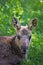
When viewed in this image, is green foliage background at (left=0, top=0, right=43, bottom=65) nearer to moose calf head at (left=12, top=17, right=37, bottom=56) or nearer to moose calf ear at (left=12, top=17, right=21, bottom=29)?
moose calf head at (left=12, top=17, right=37, bottom=56)

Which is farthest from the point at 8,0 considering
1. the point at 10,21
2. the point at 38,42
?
the point at 38,42

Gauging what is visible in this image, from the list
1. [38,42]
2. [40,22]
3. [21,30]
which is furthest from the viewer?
[40,22]

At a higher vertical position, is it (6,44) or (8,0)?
(8,0)

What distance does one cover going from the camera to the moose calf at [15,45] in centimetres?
1594

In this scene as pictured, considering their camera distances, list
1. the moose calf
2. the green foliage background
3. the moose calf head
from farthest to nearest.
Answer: the green foliage background → the moose calf → the moose calf head

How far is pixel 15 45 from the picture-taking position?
16422 millimetres

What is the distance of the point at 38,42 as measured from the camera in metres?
18.0

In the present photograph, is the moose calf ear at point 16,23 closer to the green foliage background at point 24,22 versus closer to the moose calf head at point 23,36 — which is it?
the moose calf head at point 23,36

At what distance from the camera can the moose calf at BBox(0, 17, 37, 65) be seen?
52.3 feet

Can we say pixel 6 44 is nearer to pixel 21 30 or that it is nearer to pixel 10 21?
pixel 21 30

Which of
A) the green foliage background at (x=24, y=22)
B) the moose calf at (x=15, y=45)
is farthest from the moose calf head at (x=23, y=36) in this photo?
the green foliage background at (x=24, y=22)

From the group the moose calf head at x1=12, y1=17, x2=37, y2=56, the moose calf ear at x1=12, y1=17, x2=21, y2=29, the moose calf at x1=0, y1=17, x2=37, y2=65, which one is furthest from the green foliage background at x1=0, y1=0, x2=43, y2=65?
the moose calf ear at x1=12, y1=17, x2=21, y2=29

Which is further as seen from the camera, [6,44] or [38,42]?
[38,42]

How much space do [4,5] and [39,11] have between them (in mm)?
2021
